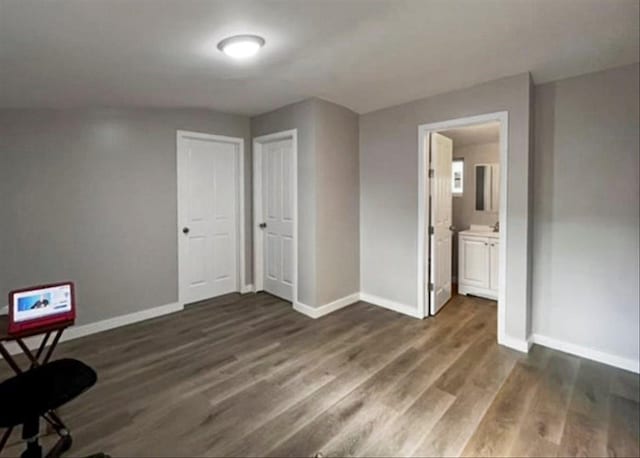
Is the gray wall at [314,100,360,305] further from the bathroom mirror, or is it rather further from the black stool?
the black stool

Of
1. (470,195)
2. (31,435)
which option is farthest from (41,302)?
(470,195)

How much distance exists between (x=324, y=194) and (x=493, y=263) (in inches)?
93.6

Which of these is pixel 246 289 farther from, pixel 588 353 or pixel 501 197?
pixel 588 353

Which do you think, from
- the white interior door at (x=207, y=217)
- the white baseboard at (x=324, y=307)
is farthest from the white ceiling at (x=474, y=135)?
the white interior door at (x=207, y=217)

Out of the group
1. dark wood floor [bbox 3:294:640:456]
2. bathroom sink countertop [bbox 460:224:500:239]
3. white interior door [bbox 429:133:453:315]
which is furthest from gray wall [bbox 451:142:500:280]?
dark wood floor [bbox 3:294:640:456]

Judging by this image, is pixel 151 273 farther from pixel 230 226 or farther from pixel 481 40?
pixel 481 40

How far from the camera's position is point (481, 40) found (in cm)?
230

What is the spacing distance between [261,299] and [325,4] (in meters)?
3.50

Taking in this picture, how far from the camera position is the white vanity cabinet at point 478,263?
4.35 metres

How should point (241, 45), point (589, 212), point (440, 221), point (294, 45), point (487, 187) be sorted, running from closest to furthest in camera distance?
point (241, 45) < point (294, 45) < point (589, 212) < point (440, 221) < point (487, 187)

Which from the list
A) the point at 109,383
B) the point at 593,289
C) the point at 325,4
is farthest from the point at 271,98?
the point at 593,289

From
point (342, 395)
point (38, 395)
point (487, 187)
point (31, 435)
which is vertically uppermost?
point (487, 187)

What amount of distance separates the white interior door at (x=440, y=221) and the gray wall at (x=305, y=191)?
1321 millimetres

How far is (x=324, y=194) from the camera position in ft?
12.7
